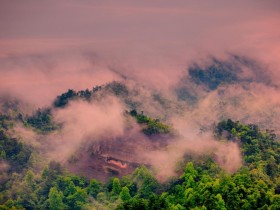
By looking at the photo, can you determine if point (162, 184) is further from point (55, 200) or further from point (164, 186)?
point (55, 200)

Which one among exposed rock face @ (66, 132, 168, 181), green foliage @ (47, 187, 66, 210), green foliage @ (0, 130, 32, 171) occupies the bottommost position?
green foliage @ (47, 187, 66, 210)

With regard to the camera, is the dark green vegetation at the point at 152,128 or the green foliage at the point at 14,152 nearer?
the dark green vegetation at the point at 152,128

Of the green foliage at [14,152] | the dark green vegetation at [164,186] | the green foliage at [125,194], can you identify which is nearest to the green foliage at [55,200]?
the dark green vegetation at [164,186]

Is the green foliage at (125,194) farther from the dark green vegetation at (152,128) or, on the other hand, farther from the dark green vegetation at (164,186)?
the dark green vegetation at (152,128)

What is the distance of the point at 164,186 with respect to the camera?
455 feet

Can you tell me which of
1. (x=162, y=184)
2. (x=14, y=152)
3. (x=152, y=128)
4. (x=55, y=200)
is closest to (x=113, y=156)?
(x=152, y=128)

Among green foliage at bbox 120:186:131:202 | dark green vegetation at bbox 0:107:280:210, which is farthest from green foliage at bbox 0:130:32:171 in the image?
green foliage at bbox 120:186:131:202

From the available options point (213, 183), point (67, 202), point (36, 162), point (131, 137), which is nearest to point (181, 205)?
point (213, 183)

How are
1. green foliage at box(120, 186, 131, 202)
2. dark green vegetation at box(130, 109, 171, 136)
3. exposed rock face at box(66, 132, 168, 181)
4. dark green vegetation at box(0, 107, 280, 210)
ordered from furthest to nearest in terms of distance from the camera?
dark green vegetation at box(130, 109, 171, 136) → exposed rock face at box(66, 132, 168, 181) → green foliage at box(120, 186, 131, 202) → dark green vegetation at box(0, 107, 280, 210)

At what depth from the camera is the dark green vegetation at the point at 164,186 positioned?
396 feet

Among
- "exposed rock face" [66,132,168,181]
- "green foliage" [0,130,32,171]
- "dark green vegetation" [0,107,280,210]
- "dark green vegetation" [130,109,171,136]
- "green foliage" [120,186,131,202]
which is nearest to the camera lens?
"dark green vegetation" [0,107,280,210]

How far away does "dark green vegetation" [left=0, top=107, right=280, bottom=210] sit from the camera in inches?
4756

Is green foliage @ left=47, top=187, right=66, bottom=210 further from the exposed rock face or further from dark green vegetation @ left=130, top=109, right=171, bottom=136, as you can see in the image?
dark green vegetation @ left=130, top=109, right=171, bottom=136

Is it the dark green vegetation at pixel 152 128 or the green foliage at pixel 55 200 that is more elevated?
the dark green vegetation at pixel 152 128
